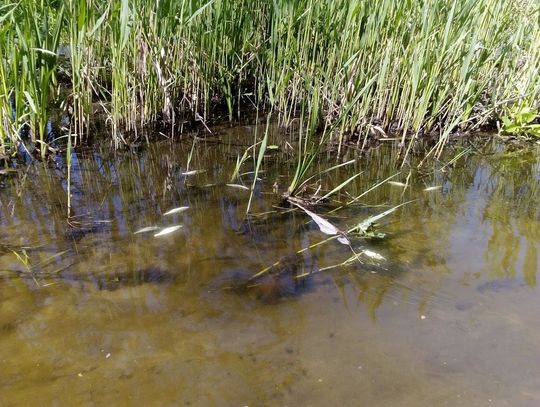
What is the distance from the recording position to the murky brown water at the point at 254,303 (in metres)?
1.25

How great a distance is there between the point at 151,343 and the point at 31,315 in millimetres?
411

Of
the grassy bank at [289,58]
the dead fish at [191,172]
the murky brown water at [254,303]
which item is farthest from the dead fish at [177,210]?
the grassy bank at [289,58]

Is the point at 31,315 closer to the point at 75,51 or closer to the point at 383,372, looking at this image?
the point at 383,372

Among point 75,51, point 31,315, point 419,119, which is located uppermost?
point 75,51

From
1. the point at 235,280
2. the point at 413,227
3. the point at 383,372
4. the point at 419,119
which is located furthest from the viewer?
the point at 419,119

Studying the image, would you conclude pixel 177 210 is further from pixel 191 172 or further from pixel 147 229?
pixel 191 172

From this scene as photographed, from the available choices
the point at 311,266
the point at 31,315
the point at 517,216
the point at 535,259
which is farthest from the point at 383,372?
the point at 517,216

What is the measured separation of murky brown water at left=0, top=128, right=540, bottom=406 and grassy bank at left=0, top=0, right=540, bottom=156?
63 cm

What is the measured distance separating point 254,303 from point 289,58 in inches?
75.7

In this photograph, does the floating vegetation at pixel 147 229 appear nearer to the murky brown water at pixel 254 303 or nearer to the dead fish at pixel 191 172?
the murky brown water at pixel 254 303

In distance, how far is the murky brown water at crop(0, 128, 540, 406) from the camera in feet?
4.11

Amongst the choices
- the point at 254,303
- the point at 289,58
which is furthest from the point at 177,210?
the point at 289,58

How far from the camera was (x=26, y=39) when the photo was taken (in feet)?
7.68

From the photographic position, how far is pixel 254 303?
5.15 ft
